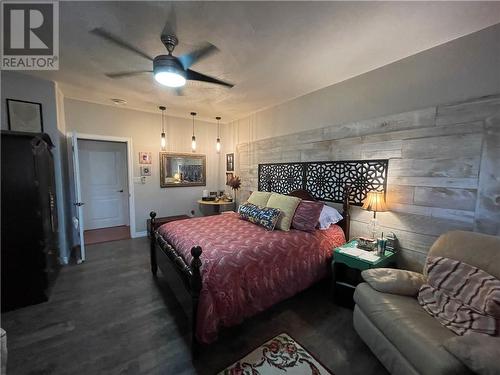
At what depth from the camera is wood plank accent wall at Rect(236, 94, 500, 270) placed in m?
1.78

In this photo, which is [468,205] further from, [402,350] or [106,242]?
[106,242]

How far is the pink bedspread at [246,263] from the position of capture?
168 centimetres

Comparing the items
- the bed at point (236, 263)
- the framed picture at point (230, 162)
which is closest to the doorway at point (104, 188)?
the framed picture at point (230, 162)

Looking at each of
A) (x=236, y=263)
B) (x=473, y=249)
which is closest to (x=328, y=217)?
(x=473, y=249)

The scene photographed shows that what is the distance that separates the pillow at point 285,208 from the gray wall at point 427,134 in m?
0.83

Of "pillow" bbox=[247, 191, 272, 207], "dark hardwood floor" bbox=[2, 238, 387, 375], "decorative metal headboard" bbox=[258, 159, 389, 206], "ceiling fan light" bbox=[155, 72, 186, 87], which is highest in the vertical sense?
"ceiling fan light" bbox=[155, 72, 186, 87]

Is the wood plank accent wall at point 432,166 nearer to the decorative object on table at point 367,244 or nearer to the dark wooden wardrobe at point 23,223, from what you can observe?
the decorative object on table at point 367,244

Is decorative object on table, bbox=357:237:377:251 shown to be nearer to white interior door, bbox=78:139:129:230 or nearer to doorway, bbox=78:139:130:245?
doorway, bbox=78:139:130:245

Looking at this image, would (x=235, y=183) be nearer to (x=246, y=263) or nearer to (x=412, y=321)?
(x=246, y=263)

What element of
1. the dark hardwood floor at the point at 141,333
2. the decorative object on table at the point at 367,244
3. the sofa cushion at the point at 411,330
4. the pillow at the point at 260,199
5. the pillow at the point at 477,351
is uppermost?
the pillow at the point at 260,199

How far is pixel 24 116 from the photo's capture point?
2.79 m

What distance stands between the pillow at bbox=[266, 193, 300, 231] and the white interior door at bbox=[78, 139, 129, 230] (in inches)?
163

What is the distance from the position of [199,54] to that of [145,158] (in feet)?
9.90
